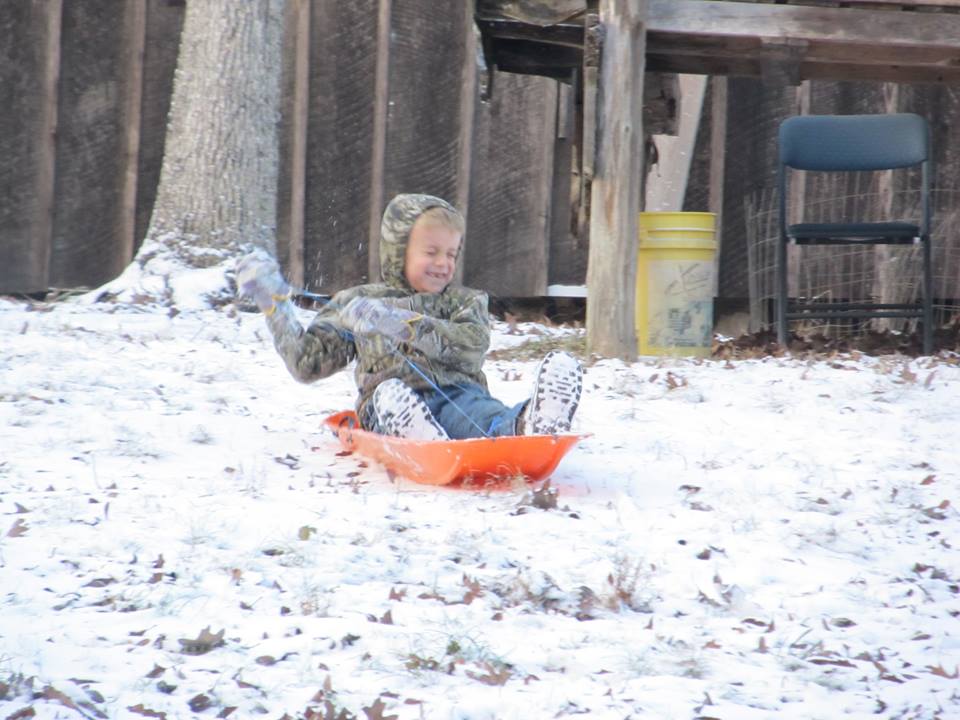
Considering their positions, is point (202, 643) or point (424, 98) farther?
point (424, 98)

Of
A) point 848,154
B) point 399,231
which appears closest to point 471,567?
point 399,231

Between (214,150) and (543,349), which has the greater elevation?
(214,150)

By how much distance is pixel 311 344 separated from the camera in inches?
175

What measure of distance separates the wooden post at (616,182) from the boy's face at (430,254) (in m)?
2.49

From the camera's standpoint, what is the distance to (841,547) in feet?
11.9

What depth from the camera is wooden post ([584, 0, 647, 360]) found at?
6809 millimetres

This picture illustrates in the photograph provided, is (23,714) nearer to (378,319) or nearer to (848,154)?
(378,319)

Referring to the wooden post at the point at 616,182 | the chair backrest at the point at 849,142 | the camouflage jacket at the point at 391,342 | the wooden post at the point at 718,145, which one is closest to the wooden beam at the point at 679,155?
the wooden post at the point at 718,145

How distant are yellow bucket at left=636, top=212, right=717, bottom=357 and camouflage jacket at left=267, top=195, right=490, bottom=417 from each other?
3107mm

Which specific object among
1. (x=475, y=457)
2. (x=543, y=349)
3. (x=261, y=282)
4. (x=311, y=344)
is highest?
(x=261, y=282)

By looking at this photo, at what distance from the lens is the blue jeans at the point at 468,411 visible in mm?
4273

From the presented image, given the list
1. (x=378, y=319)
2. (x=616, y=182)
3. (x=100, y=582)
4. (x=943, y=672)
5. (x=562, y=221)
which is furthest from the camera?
(x=562, y=221)

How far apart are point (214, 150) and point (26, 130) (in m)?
2.08

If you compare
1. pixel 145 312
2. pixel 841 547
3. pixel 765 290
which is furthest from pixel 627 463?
pixel 765 290
